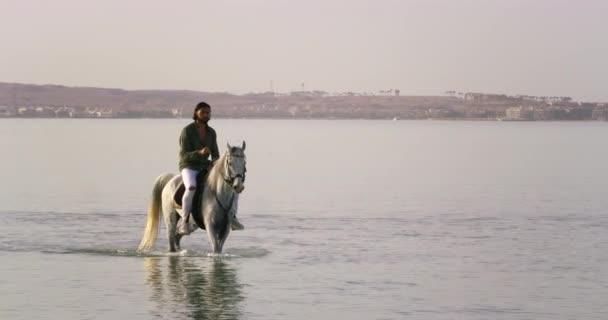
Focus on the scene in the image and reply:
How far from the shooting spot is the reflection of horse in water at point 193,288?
49.5 ft

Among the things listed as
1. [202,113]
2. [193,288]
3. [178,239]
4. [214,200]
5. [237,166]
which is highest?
[202,113]

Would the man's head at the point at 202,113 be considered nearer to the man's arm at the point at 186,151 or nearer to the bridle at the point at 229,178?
the man's arm at the point at 186,151

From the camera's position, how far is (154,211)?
67.9 feet

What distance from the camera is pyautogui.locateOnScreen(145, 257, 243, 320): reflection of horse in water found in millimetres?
15094

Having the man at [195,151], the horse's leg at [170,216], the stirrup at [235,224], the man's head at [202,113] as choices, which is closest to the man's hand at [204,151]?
the man at [195,151]

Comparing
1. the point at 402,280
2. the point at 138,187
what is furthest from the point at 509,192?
the point at 402,280

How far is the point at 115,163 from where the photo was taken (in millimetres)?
55281

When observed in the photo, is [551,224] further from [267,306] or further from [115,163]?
[115,163]

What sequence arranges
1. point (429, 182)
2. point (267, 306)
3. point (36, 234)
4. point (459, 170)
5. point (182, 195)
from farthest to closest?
1. point (459, 170)
2. point (429, 182)
3. point (36, 234)
4. point (182, 195)
5. point (267, 306)

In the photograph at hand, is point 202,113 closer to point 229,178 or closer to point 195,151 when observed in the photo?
point 195,151

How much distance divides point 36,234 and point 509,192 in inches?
701

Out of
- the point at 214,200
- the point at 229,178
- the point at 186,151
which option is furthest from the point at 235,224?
the point at 186,151

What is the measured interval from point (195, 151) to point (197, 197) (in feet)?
2.11

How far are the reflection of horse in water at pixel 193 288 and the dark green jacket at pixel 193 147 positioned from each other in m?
1.34
